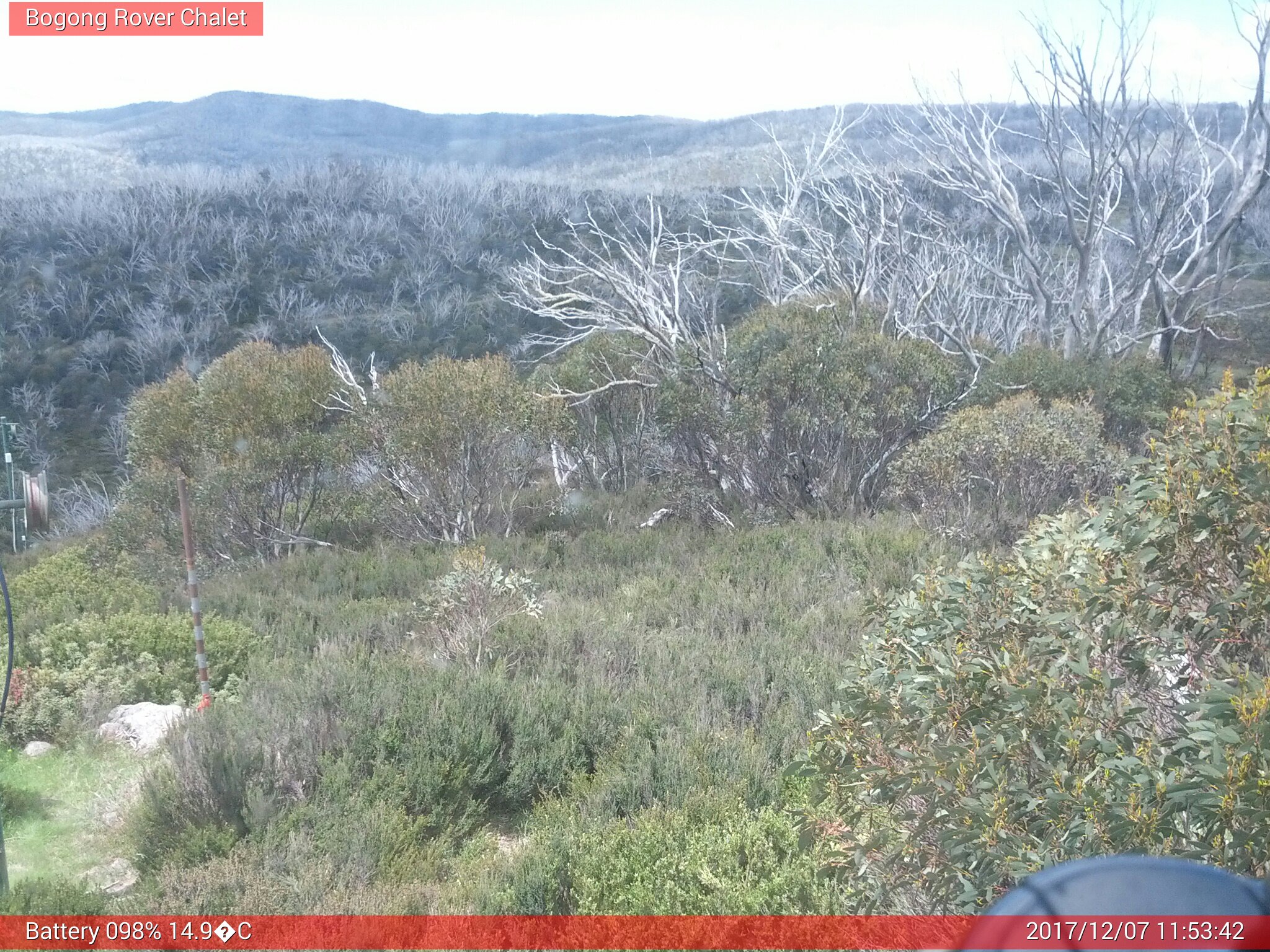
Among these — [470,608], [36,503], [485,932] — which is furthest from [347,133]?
[485,932]

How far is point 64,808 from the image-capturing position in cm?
466

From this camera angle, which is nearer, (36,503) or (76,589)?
(36,503)

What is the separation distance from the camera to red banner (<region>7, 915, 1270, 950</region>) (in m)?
2.83

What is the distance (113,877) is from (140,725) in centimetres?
170

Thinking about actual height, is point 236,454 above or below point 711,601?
above

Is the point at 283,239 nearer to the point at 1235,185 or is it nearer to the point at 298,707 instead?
the point at 1235,185

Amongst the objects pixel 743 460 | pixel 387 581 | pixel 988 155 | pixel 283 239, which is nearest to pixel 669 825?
pixel 387 581

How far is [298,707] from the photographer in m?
4.75

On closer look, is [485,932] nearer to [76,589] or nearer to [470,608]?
[470,608]

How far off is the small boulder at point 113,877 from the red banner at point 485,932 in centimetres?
60

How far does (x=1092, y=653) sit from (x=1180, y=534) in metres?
0.34

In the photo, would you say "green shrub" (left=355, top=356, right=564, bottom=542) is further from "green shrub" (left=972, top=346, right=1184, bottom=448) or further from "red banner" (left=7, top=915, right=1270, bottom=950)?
"red banner" (left=7, top=915, right=1270, bottom=950)

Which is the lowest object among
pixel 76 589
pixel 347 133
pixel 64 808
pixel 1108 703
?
pixel 76 589

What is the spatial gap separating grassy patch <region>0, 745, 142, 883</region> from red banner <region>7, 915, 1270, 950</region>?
74 centimetres
